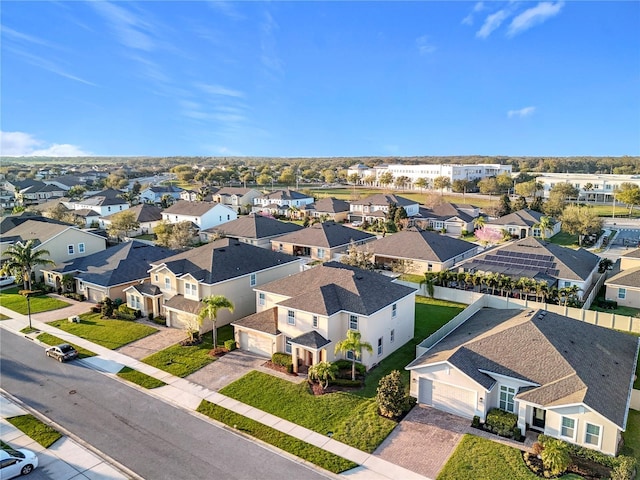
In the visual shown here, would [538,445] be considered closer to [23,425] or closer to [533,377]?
[533,377]

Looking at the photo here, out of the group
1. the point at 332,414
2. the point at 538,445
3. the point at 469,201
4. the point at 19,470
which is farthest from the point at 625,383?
the point at 469,201

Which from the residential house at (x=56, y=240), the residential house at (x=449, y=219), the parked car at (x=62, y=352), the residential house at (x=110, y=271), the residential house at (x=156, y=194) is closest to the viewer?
the parked car at (x=62, y=352)

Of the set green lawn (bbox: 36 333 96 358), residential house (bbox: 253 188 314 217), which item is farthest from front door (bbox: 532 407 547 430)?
residential house (bbox: 253 188 314 217)

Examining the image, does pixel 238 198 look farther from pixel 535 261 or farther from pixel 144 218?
pixel 535 261

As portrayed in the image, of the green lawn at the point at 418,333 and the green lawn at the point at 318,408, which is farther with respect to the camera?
the green lawn at the point at 418,333

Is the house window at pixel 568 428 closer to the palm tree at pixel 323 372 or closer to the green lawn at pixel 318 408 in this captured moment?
the green lawn at pixel 318 408

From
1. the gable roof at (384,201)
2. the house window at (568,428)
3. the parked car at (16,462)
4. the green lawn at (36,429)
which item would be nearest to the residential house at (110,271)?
the green lawn at (36,429)

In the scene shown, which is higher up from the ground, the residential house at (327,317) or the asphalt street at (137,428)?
the residential house at (327,317)
